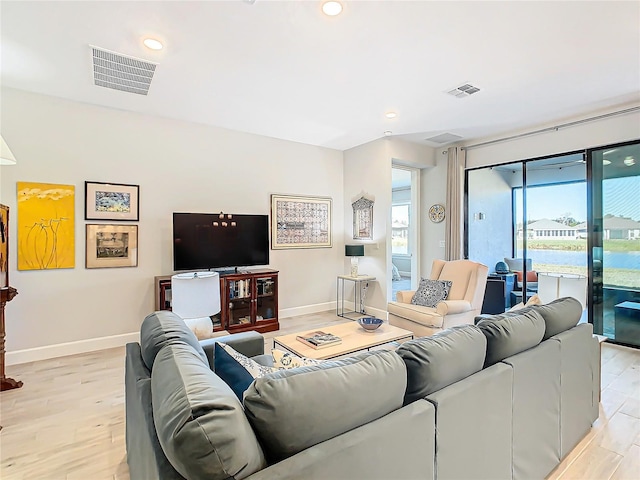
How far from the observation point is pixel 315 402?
3.25 feet

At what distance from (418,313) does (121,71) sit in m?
3.82

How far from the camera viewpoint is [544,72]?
124 inches

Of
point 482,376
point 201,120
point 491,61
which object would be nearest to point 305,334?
point 482,376

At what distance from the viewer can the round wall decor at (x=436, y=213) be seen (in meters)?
5.74

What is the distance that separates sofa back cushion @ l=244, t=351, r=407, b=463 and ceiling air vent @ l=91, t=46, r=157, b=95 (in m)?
3.10

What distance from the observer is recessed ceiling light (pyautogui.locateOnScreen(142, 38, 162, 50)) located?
2.61 meters

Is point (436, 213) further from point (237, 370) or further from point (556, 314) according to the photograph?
point (237, 370)

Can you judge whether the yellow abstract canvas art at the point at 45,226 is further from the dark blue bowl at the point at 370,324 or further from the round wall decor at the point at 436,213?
the round wall decor at the point at 436,213

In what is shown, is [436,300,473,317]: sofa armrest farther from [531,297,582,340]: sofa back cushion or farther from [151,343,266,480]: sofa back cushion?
[151,343,266,480]: sofa back cushion

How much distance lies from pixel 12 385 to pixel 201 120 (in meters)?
3.41

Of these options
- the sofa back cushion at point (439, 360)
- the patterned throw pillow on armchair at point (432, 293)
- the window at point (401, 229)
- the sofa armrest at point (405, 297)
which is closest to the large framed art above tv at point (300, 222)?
the sofa armrest at point (405, 297)

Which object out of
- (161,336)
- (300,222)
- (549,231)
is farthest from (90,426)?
(549,231)

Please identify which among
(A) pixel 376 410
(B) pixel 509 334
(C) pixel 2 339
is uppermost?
(B) pixel 509 334

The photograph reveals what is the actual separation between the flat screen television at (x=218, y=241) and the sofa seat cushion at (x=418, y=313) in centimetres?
200
